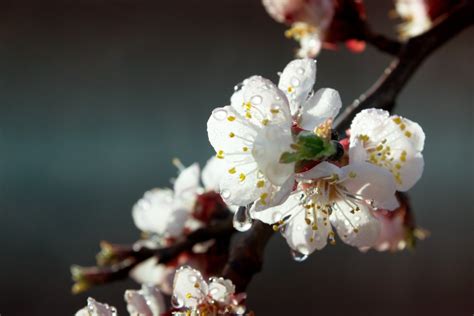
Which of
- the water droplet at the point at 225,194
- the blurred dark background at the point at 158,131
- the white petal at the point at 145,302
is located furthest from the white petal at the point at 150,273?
the blurred dark background at the point at 158,131

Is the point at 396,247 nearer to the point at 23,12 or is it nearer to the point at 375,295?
the point at 375,295

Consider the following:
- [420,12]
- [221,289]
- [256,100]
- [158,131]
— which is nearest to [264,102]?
[256,100]

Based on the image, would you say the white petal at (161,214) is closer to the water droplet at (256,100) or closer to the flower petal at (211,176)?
the flower petal at (211,176)

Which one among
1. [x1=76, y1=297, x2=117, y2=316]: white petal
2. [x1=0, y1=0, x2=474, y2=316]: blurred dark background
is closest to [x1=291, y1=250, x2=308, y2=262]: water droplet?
[x1=76, y1=297, x2=117, y2=316]: white petal

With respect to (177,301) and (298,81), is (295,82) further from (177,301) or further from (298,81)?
(177,301)

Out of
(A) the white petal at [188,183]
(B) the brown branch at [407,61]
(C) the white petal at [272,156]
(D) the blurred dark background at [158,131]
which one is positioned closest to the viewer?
(C) the white petal at [272,156]

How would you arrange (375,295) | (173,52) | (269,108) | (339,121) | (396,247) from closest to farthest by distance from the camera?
(269,108)
(339,121)
(396,247)
(375,295)
(173,52)

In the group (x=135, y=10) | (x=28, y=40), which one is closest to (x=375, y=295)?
(x=135, y=10)
